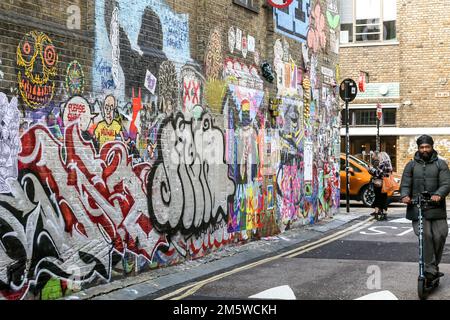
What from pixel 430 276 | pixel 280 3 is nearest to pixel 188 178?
pixel 430 276

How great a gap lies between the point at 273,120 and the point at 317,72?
3.47 metres

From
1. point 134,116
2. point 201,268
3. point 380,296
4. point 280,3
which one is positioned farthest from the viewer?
point 280,3

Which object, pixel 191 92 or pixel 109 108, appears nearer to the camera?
pixel 109 108

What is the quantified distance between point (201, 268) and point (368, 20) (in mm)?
22606

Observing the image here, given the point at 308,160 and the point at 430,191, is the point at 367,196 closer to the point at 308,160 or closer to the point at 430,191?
the point at 308,160

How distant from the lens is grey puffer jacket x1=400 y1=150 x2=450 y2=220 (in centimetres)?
881

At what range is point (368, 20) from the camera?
30.9 m

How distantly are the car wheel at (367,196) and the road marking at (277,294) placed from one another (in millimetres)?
13973

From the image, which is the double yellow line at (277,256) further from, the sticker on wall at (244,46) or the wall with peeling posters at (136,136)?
the sticker on wall at (244,46)

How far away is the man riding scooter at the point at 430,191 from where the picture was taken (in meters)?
8.83

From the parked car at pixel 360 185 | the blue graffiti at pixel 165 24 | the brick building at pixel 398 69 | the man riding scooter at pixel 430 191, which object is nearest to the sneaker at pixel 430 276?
the man riding scooter at pixel 430 191

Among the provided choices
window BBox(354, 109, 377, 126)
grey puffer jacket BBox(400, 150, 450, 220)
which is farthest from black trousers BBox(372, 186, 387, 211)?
window BBox(354, 109, 377, 126)

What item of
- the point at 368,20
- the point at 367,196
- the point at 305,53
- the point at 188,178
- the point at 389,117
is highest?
the point at 368,20

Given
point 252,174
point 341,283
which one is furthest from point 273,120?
point 341,283
